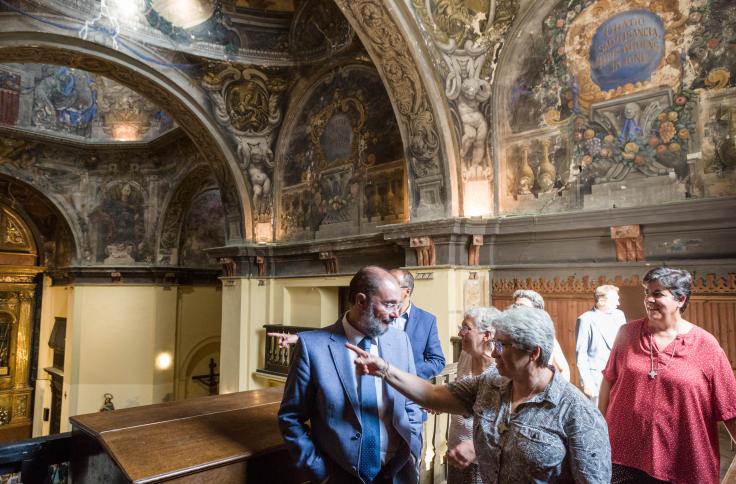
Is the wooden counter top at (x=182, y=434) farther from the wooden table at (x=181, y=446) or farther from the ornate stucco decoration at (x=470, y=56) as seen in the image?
the ornate stucco decoration at (x=470, y=56)

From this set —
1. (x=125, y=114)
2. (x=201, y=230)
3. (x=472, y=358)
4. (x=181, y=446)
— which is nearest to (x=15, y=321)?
(x=201, y=230)

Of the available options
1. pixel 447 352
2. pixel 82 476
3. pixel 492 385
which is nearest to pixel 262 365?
pixel 447 352

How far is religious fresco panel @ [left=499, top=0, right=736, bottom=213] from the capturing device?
524 cm

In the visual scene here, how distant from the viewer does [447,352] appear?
6.92 m

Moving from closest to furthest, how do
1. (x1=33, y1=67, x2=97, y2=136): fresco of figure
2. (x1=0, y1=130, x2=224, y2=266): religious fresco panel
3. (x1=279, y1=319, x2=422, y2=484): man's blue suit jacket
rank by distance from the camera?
(x1=279, y1=319, x2=422, y2=484): man's blue suit jacket < (x1=33, y1=67, x2=97, y2=136): fresco of figure < (x1=0, y1=130, x2=224, y2=266): religious fresco panel

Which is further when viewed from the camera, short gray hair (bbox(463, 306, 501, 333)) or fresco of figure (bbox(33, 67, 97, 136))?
fresco of figure (bbox(33, 67, 97, 136))

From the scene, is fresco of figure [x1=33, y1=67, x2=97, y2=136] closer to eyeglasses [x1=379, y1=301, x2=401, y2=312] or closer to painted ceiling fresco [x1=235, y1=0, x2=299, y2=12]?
painted ceiling fresco [x1=235, y1=0, x2=299, y2=12]

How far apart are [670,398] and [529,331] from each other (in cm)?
127

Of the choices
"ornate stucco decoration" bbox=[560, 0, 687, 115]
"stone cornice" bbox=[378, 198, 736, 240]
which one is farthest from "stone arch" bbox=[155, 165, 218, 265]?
"ornate stucco decoration" bbox=[560, 0, 687, 115]

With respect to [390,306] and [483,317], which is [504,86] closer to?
[483,317]

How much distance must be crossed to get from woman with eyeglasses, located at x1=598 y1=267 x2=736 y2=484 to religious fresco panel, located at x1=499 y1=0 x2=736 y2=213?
3451 millimetres

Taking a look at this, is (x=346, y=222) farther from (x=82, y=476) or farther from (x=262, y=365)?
(x=82, y=476)

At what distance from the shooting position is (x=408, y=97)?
291 inches

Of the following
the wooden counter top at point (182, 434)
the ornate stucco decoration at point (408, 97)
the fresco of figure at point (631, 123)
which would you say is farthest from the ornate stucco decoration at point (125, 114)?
the wooden counter top at point (182, 434)
